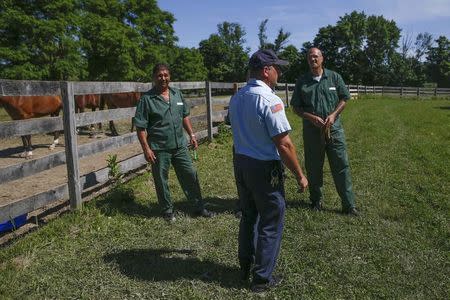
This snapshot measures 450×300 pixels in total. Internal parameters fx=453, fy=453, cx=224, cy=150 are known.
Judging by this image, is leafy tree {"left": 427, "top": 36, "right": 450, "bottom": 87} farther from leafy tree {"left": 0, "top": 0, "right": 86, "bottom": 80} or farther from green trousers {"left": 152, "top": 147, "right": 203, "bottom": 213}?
green trousers {"left": 152, "top": 147, "right": 203, "bottom": 213}

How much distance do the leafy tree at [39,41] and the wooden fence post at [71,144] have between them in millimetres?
28241

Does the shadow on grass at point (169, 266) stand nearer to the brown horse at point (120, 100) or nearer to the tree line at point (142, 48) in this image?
the tree line at point (142, 48)

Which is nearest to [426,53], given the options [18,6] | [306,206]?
[18,6]

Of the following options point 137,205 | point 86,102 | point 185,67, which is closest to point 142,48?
point 185,67

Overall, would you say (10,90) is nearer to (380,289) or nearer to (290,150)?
(290,150)

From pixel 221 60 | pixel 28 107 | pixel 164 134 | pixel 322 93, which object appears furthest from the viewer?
pixel 221 60

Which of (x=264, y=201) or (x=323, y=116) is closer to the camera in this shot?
(x=264, y=201)

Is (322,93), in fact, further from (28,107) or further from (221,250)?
(28,107)

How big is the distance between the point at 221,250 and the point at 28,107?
7.43 m

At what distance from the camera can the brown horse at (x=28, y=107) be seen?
9.77 meters

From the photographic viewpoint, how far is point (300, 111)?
5.60 meters

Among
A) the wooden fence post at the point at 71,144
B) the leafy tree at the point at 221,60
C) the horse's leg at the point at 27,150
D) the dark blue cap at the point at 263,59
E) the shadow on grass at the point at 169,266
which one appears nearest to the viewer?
the dark blue cap at the point at 263,59

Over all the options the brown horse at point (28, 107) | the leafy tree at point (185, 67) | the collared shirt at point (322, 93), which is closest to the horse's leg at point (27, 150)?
the brown horse at point (28, 107)

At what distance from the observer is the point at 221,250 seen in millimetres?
4594
